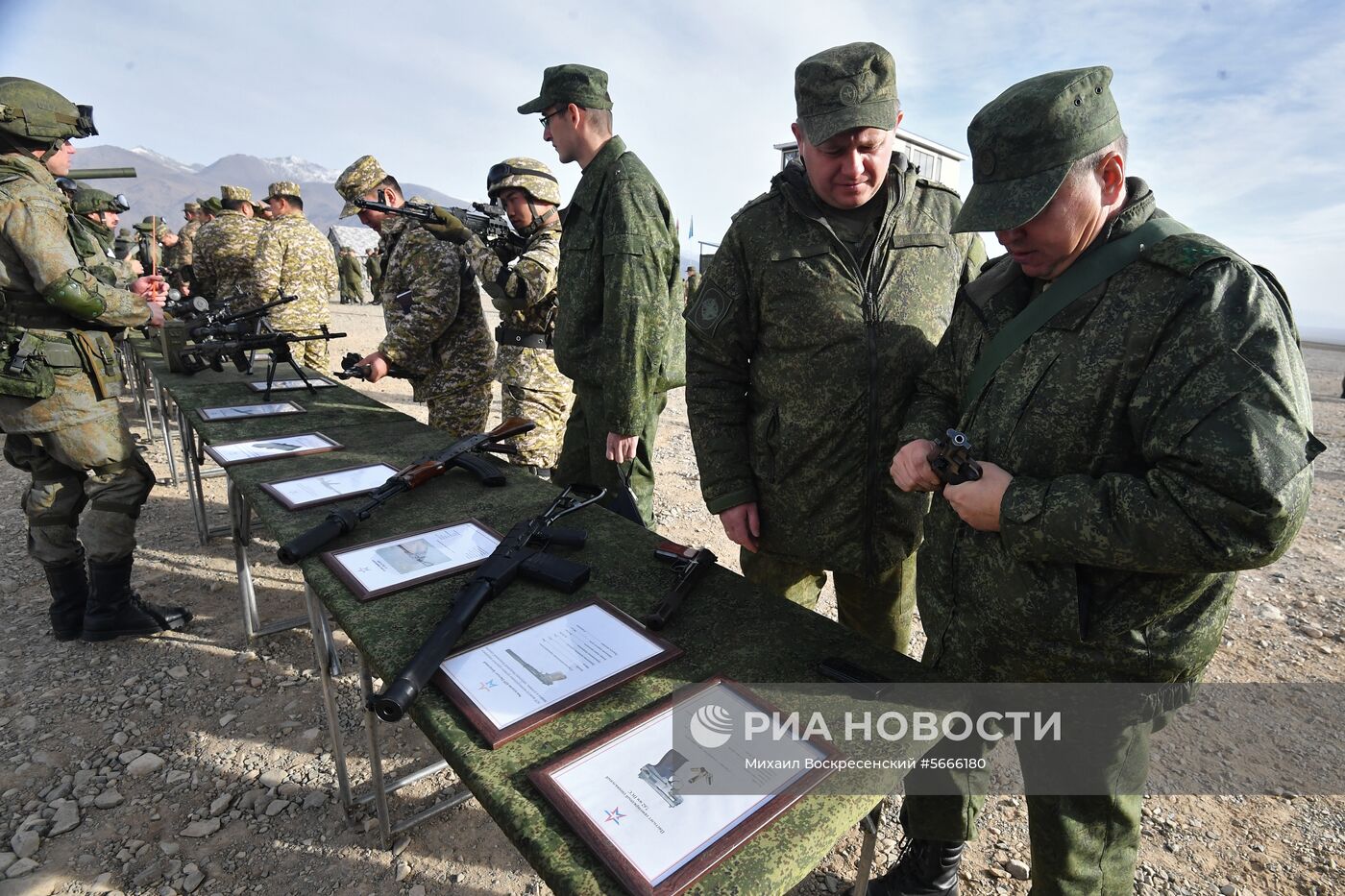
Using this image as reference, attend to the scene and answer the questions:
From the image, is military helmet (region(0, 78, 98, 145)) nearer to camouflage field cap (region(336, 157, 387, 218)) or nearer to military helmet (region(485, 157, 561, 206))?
camouflage field cap (region(336, 157, 387, 218))

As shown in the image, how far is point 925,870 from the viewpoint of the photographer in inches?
73.7

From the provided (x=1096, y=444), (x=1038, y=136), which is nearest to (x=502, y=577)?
(x=1096, y=444)

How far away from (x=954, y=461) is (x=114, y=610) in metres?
3.96

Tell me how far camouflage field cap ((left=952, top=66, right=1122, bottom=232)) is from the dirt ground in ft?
6.89

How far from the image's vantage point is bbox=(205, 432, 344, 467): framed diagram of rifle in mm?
2578

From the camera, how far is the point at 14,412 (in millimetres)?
2811

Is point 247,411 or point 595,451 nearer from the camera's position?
point 595,451

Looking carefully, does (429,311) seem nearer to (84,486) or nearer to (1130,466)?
(84,486)

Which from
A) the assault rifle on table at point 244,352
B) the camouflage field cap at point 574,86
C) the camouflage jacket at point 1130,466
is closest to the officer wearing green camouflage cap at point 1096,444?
the camouflage jacket at point 1130,466

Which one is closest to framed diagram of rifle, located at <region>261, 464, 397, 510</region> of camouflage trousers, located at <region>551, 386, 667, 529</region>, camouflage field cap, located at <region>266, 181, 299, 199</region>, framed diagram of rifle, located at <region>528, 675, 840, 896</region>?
camouflage trousers, located at <region>551, 386, 667, 529</region>

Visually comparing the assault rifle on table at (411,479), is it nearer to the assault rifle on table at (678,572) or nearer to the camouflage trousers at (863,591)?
the assault rifle on table at (678,572)

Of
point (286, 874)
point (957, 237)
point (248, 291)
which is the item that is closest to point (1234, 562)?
point (957, 237)

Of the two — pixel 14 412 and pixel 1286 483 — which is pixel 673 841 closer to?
pixel 1286 483

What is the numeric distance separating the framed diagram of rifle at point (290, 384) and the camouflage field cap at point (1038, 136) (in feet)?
12.4
